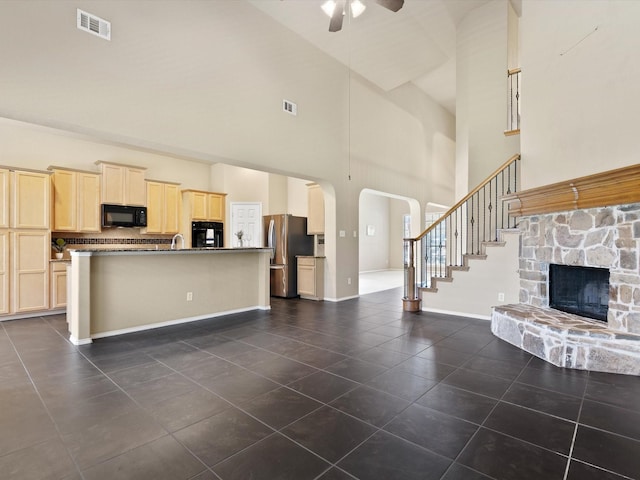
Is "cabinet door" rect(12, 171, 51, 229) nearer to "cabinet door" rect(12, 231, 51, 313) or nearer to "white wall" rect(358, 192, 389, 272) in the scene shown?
"cabinet door" rect(12, 231, 51, 313)

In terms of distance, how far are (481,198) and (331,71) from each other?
374 centimetres

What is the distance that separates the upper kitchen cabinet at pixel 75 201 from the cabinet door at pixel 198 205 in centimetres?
212

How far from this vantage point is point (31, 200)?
17.7 feet

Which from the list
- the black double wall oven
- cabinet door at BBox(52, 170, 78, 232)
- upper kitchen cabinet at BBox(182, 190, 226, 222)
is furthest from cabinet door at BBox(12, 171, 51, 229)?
the black double wall oven

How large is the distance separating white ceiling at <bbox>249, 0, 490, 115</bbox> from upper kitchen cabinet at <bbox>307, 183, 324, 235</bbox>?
264 cm

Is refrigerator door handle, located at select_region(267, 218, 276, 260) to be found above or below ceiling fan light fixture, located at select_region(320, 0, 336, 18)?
below

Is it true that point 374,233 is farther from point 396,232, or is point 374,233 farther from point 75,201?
point 75,201

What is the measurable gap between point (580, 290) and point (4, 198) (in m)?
8.08

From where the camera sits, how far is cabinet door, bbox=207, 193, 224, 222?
28.2 feet

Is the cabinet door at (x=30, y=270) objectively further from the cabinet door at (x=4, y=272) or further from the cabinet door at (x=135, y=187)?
the cabinet door at (x=135, y=187)

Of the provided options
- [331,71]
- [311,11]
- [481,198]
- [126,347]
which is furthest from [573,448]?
[331,71]

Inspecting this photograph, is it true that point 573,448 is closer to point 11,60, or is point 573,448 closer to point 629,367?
point 629,367

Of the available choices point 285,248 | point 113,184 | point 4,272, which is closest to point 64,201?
point 113,184

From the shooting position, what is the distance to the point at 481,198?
5.95m
